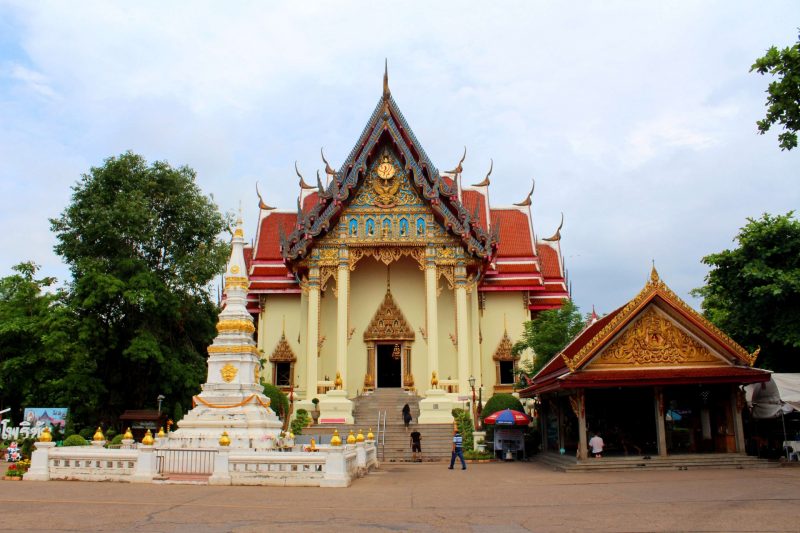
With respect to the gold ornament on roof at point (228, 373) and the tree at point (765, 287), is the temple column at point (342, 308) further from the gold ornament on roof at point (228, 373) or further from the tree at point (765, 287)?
the tree at point (765, 287)

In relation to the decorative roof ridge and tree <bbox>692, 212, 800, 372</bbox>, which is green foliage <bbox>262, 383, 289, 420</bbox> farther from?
tree <bbox>692, 212, 800, 372</bbox>

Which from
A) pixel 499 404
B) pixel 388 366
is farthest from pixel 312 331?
pixel 499 404

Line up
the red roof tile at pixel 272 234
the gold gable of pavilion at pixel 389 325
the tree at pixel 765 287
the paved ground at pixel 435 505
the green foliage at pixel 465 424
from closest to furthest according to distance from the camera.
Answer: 1. the paved ground at pixel 435 505
2. the tree at pixel 765 287
3. the green foliage at pixel 465 424
4. the gold gable of pavilion at pixel 389 325
5. the red roof tile at pixel 272 234

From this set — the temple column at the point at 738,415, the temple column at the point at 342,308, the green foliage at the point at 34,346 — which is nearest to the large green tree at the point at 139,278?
the green foliage at the point at 34,346

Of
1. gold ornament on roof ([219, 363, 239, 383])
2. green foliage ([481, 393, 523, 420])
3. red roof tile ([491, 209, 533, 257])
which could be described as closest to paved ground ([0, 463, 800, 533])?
gold ornament on roof ([219, 363, 239, 383])

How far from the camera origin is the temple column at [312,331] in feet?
72.7

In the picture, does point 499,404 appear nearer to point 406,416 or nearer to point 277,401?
point 406,416

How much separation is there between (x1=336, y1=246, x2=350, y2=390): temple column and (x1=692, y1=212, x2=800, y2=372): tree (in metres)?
10.9

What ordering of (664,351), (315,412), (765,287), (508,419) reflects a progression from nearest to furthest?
(664,351)
(765,287)
(508,419)
(315,412)

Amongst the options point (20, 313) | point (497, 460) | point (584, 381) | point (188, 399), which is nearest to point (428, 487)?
point (584, 381)

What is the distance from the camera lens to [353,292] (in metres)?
25.2

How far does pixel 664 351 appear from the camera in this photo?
14.5 m

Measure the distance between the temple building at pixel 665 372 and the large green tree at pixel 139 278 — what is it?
11793mm

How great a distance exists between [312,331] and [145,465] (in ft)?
36.1
